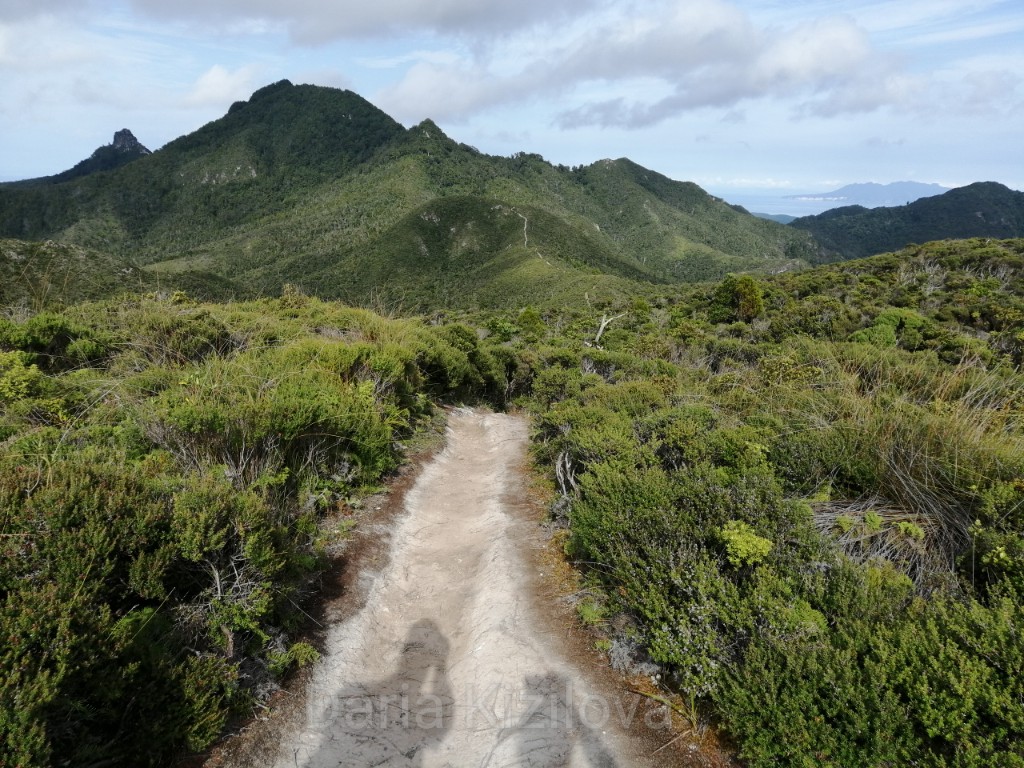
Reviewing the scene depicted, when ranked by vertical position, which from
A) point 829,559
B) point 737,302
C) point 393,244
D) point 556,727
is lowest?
point 556,727

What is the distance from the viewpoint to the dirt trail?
363 centimetres

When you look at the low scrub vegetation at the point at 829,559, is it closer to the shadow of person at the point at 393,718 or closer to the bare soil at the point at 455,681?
the bare soil at the point at 455,681

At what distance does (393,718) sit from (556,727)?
1.33 meters

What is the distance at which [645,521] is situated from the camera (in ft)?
15.0

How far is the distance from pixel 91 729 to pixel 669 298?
42.9 meters

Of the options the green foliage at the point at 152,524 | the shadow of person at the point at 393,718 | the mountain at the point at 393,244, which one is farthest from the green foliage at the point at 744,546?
the mountain at the point at 393,244

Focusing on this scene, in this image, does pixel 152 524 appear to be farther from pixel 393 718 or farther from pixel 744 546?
pixel 744 546

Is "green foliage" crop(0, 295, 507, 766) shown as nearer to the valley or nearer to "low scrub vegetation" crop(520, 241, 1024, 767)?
the valley

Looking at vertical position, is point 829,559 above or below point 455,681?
above

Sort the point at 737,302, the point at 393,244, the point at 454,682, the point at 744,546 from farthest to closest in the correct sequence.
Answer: the point at 393,244 < the point at 737,302 < the point at 454,682 < the point at 744,546

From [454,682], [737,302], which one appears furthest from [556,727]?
[737,302]

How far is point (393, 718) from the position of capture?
13.1 feet

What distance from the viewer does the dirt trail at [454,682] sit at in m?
3.63

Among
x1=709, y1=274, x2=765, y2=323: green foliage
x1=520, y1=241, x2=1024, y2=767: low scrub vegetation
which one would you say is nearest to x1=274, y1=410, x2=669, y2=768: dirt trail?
x1=520, y1=241, x2=1024, y2=767: low scrub vegetation
